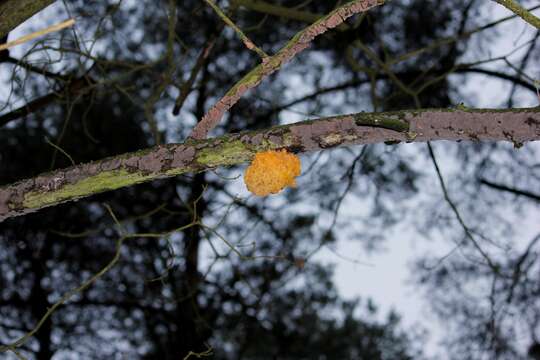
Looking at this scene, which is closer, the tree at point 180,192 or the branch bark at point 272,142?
the branch bark at point 272,142

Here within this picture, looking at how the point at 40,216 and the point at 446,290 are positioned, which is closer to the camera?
the point at 40,216

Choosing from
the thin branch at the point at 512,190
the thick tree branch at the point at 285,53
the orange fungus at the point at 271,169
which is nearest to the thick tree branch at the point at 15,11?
the thick tree branch at the point at 285,53

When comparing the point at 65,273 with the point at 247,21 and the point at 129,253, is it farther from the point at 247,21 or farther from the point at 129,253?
the point at 247,21

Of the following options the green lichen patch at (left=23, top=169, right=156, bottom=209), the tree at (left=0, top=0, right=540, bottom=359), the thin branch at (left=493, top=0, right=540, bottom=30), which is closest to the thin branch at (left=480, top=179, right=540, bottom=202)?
the tree at (left=0, top=0, right=540, bottom=359)

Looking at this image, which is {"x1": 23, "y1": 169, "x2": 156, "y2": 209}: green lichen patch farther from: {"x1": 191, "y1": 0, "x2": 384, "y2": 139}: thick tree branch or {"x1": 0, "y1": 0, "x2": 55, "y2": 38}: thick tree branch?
{"x1": 0, "y1": 0, "x2": 55, "y2": 38}: thick tree branch

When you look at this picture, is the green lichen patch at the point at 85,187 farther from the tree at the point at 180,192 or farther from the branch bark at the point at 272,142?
the tree at the point at 180,192

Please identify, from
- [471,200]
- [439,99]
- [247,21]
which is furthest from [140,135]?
[471,200]
